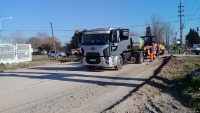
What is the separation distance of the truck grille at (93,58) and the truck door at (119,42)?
3.30 feet

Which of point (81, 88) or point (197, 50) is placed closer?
point (81, 88)

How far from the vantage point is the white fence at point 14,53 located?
81.1 ft

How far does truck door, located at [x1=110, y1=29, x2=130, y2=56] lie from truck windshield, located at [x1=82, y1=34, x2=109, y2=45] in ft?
1.64

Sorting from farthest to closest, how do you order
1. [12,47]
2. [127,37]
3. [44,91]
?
[12,47] → [127,37] → [44,91]

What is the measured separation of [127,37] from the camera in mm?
17656

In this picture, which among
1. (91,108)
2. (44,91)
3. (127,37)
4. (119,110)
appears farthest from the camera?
(127,37)

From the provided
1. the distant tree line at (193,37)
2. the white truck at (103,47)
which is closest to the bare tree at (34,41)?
the distant tree line at (193,37)

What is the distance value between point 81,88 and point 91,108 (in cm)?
312

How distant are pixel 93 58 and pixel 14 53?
14924 mm

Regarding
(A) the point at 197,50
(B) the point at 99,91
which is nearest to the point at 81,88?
(B) the point at 99,91

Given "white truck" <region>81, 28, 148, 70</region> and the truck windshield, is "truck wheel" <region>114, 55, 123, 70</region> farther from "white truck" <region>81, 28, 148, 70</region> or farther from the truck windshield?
the truck windshield

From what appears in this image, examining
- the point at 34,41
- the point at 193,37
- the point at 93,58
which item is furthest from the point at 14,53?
the point at 193,37

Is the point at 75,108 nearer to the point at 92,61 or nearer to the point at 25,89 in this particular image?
the point at 25,89

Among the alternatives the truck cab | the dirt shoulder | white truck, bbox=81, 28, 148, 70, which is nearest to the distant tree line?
white truck, bbox=81, 28, 148, 70
